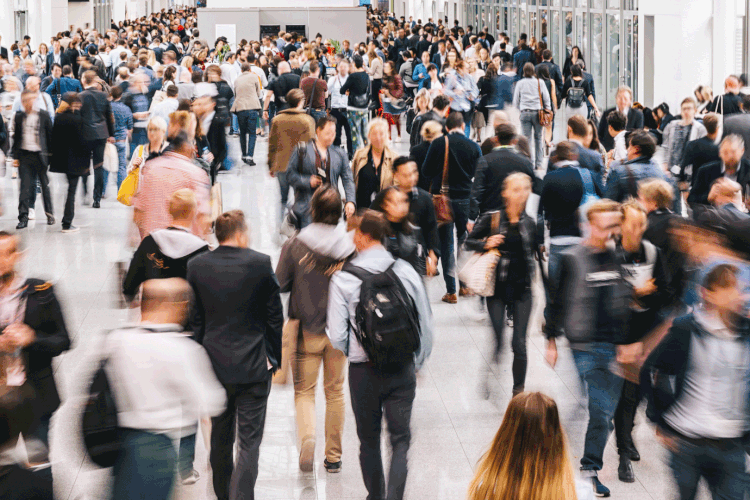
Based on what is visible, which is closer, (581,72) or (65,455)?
(65,455)

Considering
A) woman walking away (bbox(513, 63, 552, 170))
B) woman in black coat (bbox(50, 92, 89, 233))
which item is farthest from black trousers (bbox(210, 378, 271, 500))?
woman walking away (bbox(513, 63, 552, 170))

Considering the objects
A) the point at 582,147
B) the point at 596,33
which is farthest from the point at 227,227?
the point at 596,33

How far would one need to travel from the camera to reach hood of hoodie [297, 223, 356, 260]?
5527 mm

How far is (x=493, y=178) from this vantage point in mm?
7820

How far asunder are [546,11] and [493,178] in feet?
70.4

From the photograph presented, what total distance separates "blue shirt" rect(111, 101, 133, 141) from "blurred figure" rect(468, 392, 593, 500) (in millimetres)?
10782

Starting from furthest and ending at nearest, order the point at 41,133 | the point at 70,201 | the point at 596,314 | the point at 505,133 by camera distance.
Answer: the point at 70,201, the point at 41,133, the point at 505,133, the point at 596,314

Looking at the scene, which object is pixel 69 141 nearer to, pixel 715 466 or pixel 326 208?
pixel 326 208

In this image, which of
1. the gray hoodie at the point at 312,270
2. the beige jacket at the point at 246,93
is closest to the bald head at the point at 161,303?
the gray hoodie at the point at 312,270

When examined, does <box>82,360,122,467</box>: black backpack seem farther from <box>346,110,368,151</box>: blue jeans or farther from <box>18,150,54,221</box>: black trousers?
<box>346,110,368,151</box>: blue jeans

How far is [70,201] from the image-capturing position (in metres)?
11.8

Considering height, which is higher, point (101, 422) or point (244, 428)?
point (101, 422)

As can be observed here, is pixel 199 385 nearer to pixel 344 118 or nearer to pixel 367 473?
pixel 367 473

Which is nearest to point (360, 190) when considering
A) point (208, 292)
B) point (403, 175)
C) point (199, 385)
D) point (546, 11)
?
point (403, 175)
